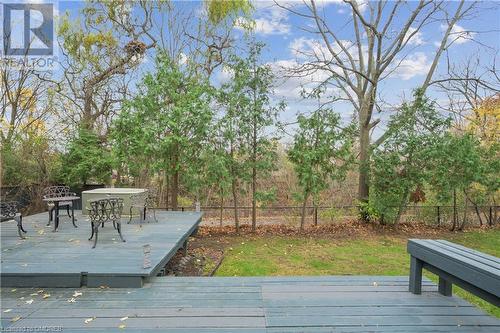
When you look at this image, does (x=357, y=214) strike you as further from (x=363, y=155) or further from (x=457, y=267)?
(x=457, y=267)

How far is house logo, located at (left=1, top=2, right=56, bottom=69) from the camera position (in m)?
10.0

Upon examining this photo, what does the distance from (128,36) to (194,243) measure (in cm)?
770

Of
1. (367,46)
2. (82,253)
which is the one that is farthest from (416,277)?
(367,46)

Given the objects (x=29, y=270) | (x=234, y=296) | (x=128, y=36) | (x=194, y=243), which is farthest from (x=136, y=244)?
(x=128, y=36)

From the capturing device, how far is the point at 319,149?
7648 millimetres

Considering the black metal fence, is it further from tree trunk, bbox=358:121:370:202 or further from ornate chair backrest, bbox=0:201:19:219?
ornate chair backrest, bbox=0:201:19:219

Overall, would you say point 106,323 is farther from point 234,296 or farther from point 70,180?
point 70,180

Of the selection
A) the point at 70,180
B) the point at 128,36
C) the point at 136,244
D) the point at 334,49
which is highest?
the point at 128,36

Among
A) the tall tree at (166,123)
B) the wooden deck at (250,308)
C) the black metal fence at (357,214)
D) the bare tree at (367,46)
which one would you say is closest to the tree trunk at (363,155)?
the bare tree at (367,46)

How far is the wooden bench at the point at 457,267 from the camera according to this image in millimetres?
2360

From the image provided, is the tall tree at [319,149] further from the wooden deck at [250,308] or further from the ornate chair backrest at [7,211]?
the ornate chair backrest at [7,211]

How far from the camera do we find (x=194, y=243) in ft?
23.4

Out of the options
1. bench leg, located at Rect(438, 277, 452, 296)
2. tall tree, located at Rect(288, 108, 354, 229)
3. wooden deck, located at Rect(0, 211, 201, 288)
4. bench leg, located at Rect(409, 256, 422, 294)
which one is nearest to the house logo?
wooden deck, located at Rect(0, 211, 201, 288)

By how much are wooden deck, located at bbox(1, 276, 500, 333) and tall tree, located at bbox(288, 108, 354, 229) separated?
4.36 m
